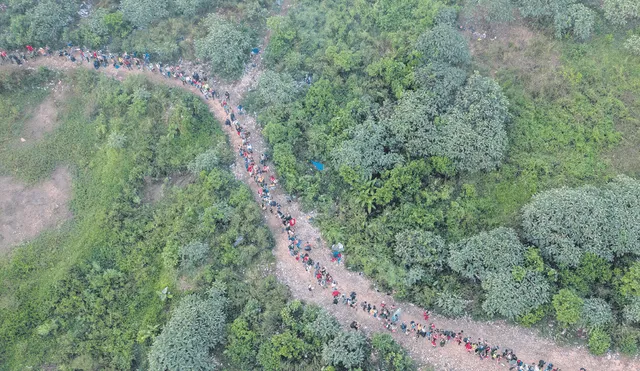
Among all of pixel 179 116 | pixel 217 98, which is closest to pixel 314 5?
Answer: pixel 217 98

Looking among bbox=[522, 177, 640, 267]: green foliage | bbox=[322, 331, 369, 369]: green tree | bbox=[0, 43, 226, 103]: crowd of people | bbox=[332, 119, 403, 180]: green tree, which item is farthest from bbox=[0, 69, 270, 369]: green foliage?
bbox=[522, 177, 640, 267]: green foliage

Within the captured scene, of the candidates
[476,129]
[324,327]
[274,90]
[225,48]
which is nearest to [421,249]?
[324,327]

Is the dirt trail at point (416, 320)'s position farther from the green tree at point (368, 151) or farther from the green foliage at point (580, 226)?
the green foliage at point (580, 226)

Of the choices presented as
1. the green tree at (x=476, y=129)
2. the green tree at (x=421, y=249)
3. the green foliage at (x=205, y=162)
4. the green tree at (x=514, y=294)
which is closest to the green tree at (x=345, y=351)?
the green tree at (x=421, y=249)

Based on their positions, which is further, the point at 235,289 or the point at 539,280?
the point at 235,289

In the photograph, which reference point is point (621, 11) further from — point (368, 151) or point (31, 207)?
point (31, 207)

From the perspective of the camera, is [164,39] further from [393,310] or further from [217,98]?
[393,310]
